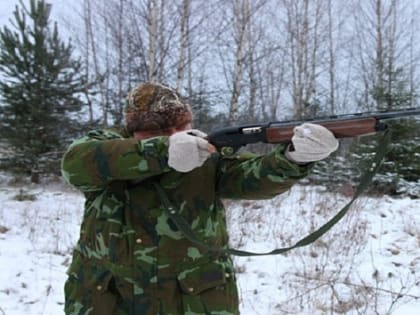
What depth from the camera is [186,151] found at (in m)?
1.44

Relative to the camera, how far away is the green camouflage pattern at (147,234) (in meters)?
1.54

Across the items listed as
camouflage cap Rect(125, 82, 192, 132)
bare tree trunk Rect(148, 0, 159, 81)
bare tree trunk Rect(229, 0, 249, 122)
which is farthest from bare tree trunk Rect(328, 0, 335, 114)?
camouflage cap Rect(125, 82, 192, 132)

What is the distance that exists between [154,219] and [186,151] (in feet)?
0.93

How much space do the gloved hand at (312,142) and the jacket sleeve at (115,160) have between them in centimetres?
39

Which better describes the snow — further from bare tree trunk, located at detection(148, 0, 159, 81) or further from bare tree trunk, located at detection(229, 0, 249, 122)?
bare tree trunk, located at detection(229, 0, 249, 122)

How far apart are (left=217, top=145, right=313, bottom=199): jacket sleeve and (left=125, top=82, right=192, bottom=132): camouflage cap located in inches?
8.8

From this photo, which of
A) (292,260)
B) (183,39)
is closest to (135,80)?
(183,39)

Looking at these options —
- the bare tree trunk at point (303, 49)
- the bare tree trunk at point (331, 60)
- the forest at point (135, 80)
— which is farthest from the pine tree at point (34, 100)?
the bare tree trunk at point (331, 60)

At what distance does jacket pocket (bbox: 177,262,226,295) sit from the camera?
156 centimetres

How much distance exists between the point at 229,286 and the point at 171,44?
10655mm

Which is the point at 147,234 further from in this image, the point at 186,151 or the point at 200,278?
the point at 186,151

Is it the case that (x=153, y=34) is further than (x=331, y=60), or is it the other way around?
(x=331, y=60)

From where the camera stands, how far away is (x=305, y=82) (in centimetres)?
1628

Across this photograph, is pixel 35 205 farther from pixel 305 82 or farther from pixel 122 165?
pixel 305 82
